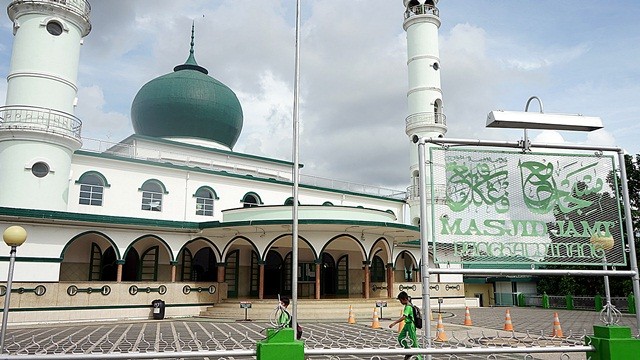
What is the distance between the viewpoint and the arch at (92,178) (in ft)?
69.1

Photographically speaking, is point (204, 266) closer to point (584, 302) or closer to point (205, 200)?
point (205, 200)

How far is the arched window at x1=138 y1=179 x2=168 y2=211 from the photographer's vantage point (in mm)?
22594

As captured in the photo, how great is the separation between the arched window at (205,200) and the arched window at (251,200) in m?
1.76

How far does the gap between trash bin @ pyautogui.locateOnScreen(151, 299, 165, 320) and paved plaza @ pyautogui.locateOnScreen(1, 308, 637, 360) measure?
0.66m

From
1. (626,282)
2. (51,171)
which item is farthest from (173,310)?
(626,282)

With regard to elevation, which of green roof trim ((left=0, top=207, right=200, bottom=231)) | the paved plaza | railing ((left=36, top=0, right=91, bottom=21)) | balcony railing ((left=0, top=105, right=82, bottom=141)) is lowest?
the paved plaza

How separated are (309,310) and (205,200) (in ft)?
27.9

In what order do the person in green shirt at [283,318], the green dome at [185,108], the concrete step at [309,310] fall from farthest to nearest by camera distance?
the green dome at [185,108] < the concrete step at [309,310] < the person in green shirt at [283,318]

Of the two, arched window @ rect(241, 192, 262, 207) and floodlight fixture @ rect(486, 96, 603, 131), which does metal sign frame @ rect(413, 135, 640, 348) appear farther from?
arched window @ rect(241, 192, 262, 207)

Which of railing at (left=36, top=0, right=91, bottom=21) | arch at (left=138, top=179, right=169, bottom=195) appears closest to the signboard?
arch at (left=138, top=179, right=169, bottom=195)

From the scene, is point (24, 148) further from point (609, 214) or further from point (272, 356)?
point (609, 214)

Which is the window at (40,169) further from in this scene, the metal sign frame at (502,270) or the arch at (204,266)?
the metal sign frame at (502,270)

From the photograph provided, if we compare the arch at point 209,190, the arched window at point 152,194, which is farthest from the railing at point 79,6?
the arch at point 209,190

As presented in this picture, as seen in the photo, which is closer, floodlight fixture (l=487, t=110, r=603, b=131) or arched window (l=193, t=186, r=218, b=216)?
floodlight fixture (l=487, t=110, r=603, b=131)
